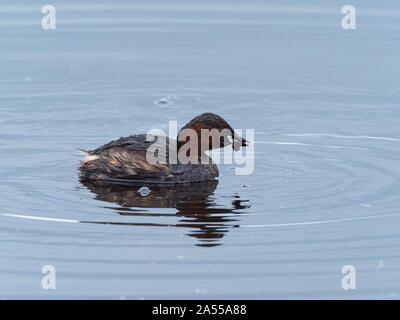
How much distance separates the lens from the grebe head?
1074 centimetres

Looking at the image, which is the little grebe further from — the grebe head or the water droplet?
the water droplet

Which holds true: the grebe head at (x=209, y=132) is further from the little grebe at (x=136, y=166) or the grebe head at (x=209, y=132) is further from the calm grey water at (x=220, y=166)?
the calm grey water at (x=220, y=166)

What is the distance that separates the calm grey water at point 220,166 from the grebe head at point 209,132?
1.41 ft

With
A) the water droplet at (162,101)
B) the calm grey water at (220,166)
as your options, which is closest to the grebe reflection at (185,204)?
the calm grey water at (220,166)

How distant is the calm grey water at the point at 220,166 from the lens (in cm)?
782

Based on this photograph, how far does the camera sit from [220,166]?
11.1 m

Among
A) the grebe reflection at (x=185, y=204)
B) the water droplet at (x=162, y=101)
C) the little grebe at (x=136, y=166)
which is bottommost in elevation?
the grebe reflection at (x=185, y=204)

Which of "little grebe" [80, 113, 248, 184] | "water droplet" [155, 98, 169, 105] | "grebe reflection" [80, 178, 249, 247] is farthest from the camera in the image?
"water droplet" [155, 98, 169, 105]

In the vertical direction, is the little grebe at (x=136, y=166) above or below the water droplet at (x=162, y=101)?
below

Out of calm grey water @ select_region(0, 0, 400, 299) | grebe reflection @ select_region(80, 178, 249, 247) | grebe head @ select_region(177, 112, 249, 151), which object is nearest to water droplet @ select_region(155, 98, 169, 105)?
calm grey water @ select_region(0, 0, 400, 299)

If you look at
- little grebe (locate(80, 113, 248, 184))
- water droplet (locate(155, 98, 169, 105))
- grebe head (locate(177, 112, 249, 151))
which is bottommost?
Answer: little grebe (locate(80, 113, 248, 184))

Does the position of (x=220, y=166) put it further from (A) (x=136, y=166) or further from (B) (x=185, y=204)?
(B) (x=185, y=204)

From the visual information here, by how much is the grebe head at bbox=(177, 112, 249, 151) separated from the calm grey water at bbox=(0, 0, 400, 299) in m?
0.43

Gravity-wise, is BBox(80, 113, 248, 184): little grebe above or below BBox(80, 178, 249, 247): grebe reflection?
above
